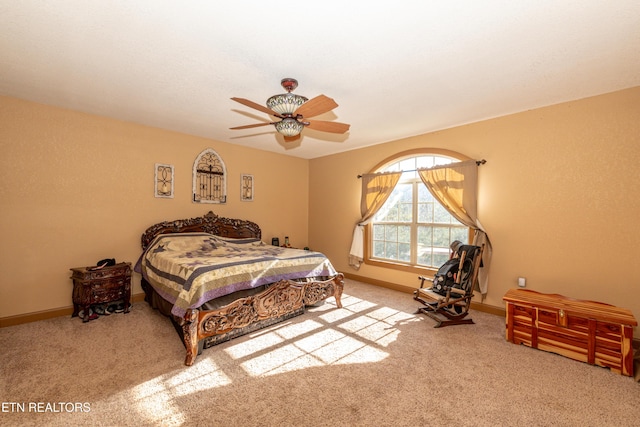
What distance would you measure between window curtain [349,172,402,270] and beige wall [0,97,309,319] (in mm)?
2978

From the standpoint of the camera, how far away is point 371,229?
218 inches

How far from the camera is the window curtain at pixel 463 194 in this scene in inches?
157

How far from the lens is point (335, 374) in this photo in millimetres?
2398

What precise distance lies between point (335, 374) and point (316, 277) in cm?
160

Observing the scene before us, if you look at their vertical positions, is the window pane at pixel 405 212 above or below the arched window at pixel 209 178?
below

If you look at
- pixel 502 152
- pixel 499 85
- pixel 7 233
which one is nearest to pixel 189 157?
pixel 7 233

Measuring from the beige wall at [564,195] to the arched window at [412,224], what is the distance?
16.5 inches

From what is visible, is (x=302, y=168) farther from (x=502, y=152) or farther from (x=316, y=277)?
(x=502, y=152)

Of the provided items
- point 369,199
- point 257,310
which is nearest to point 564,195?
point 369,199

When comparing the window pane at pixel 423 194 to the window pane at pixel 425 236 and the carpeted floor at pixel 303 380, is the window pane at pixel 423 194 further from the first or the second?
the carpeted floor at pixel 303 380

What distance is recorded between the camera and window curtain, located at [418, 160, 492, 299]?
3982mm

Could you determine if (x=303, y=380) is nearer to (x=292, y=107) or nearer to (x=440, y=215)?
(x=292, y=107)

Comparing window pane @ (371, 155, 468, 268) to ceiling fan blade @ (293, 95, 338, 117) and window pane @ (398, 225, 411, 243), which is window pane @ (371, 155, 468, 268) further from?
ceiling fan blade @ (293, 95, 338, 117)

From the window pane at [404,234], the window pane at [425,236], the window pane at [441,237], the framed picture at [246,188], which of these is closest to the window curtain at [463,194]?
the window pane at [441,237]
